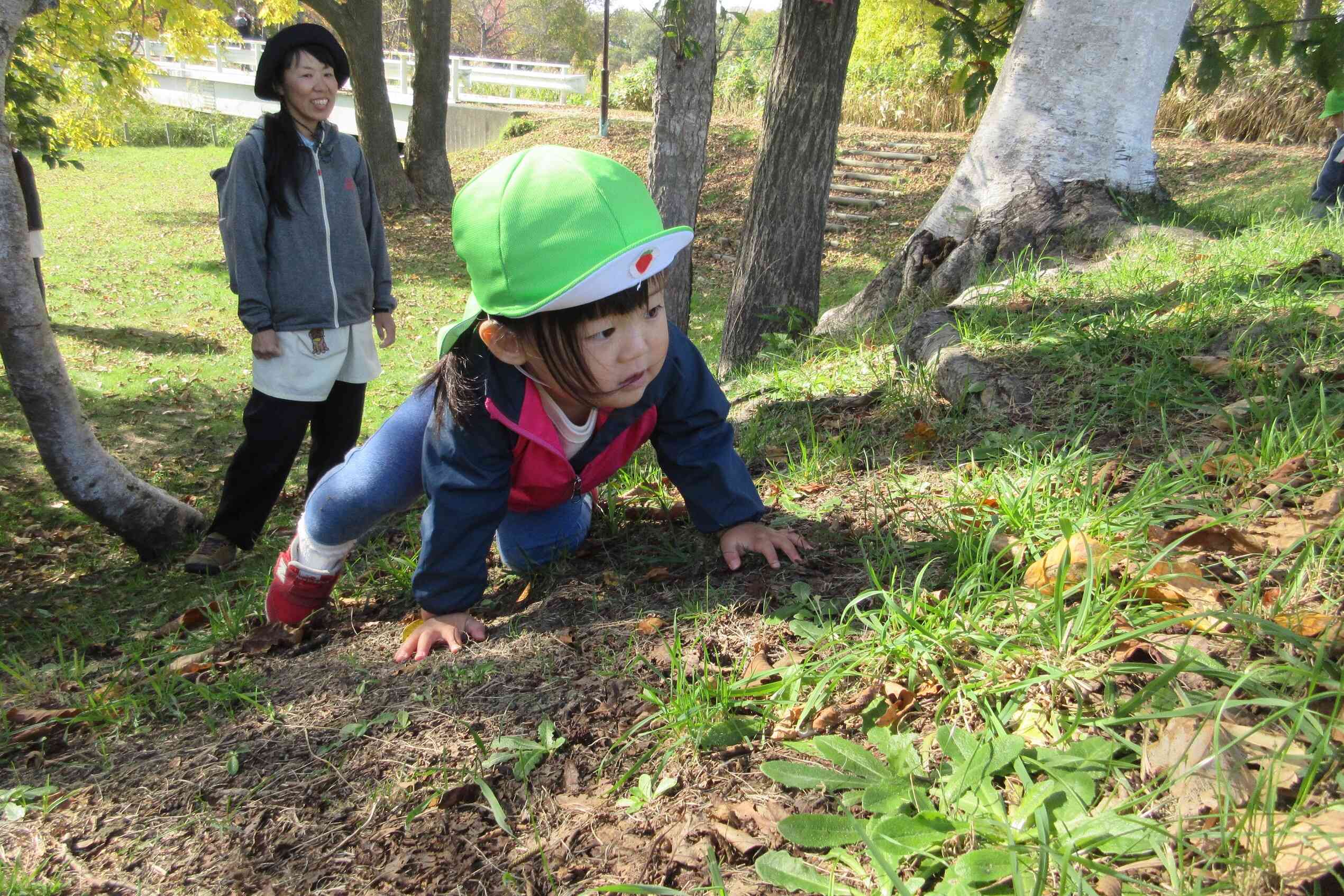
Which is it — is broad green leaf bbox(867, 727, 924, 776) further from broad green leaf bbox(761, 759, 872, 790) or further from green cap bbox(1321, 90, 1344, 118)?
green cap bbox(1321, 90, 1344, 118)

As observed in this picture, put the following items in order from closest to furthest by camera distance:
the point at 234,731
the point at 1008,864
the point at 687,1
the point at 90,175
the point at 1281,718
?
1. the point at 1008,864
2. the point at 1281,718
3. the point at 234,731
4. the point at 687,1
5. the point at 90,175

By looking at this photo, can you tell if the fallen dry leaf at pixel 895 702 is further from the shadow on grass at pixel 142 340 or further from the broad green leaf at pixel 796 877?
the shadow on grass at pixel 142 340

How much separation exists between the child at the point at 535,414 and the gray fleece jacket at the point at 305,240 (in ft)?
4.12

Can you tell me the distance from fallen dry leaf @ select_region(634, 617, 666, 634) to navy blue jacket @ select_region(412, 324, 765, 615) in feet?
1.37

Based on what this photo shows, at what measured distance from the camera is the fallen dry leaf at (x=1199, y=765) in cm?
132

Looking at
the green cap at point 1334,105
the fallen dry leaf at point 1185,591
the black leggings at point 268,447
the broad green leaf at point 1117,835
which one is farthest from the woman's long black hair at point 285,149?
the green cap at point 1334,105

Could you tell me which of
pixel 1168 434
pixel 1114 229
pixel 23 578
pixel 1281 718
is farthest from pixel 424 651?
pixel 1114 229

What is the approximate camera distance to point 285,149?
3617 millimetres

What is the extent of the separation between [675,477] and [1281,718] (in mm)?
1588

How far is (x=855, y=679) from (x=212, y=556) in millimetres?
3087

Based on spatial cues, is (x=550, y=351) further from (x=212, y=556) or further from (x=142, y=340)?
(x=142, y=340)

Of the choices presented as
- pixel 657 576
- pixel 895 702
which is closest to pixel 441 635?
pixel 657 576

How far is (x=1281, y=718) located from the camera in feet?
4.65

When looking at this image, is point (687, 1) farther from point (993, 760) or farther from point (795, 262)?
point (993, 760)
